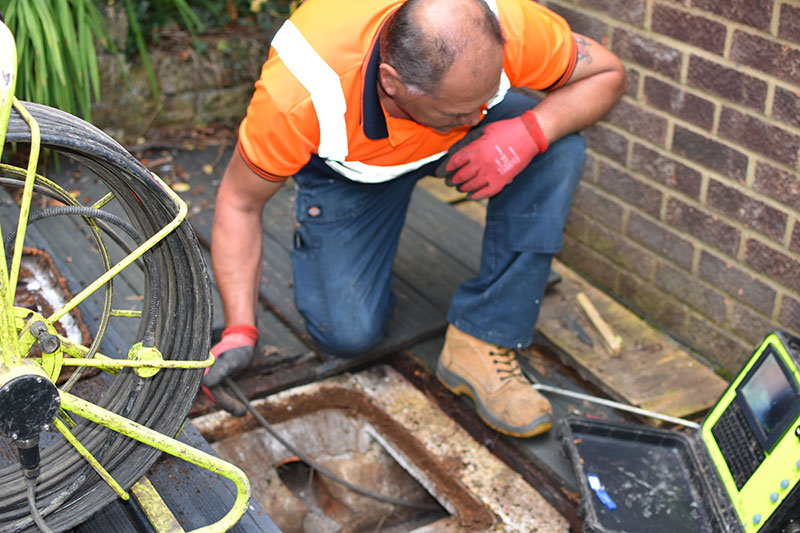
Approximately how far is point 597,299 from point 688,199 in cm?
49

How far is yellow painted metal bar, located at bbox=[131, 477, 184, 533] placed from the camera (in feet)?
5.90

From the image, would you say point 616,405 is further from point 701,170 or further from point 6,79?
point 6,79

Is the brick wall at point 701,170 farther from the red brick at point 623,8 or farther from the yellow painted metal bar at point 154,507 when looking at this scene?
the yellow painted metal bar at point 154,507

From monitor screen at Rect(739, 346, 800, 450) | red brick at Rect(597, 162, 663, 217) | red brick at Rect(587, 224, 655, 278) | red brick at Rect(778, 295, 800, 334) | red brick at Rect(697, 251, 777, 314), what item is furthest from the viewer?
red brick at Rect(587, 224, 655, 278)

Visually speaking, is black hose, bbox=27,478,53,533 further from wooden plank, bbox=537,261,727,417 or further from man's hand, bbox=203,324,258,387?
wooden plank, bbox=537,261,727,417

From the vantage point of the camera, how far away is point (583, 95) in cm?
254

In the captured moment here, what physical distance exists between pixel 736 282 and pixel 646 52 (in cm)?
79

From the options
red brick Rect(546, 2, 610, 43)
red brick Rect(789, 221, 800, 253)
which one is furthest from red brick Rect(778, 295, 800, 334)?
red brick Rect(546, 2, 610, 43)

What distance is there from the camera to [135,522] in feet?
6.19

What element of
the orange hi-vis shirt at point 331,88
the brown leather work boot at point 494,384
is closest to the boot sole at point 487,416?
the brown leather work boot at point 494,384

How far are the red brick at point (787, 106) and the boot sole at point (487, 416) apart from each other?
41.5 inches

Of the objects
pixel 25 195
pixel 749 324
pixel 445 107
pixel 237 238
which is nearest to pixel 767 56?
pixel 749 324

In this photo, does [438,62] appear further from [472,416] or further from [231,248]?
[472,416]

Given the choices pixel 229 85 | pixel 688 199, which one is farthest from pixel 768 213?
pixel 229 85
